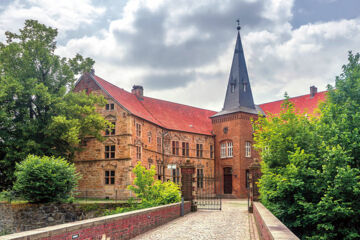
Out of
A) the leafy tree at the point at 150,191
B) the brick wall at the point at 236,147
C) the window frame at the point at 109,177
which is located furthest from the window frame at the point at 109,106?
the brick wall at the point at 236,147

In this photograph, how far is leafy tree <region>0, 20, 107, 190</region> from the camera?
23312mm

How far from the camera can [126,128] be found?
29.0m

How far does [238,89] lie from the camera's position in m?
42.2

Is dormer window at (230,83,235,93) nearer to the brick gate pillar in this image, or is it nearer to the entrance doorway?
the entrance doorway

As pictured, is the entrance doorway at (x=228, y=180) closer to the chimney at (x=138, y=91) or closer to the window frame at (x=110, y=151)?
the chimney at (x=138, y=91)

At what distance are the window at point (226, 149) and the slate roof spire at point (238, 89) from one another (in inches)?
145

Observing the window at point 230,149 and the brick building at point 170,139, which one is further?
the window at point 230,149

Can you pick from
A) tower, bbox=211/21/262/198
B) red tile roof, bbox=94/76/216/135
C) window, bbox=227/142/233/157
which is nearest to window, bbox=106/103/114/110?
red tile roof, bbox=94/76/216/135

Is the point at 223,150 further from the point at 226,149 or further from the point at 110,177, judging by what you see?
the point at 110,177

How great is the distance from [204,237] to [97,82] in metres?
22.4

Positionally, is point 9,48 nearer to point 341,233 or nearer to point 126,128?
point 126,128

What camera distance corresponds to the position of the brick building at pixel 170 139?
29.0m

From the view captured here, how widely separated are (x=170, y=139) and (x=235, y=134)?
7.94m

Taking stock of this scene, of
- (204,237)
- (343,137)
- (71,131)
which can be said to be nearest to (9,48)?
(71,131)
